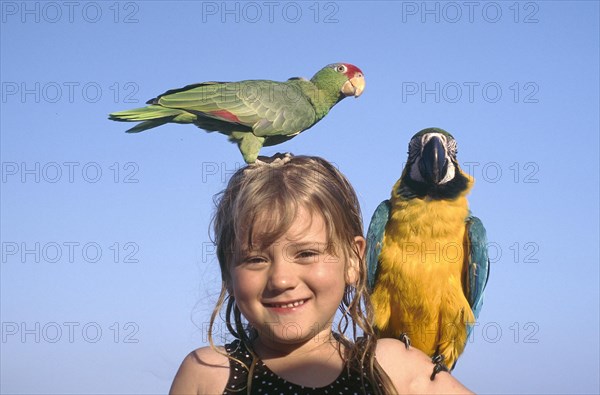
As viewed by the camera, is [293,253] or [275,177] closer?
[293,253]

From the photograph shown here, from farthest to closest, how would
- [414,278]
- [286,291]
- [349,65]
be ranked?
1. [349,65]
2. [414,278]
3. [286,291]

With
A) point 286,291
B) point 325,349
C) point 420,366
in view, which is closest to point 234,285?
point 286,291

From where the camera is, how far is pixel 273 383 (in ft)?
7.14

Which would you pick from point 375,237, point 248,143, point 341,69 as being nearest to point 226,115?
point 248,143

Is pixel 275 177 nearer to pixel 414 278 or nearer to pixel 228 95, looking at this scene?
pixel 414 278

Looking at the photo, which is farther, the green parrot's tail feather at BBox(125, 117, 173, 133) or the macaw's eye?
the macaw's eye

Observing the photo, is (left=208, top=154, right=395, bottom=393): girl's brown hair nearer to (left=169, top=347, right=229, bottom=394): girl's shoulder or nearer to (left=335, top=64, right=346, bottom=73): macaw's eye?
(left=169, top=347, right=229, bottom=394): girl's shoulder

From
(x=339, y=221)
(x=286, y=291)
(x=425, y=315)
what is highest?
(x=339, y=221)

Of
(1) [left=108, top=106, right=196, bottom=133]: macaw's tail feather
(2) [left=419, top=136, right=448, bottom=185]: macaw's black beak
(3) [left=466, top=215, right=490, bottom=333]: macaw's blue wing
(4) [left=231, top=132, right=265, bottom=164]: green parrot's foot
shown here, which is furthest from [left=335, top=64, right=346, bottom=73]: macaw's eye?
(3) [left=466, top=215, right=490, bottom=333]: macaw's blue wing

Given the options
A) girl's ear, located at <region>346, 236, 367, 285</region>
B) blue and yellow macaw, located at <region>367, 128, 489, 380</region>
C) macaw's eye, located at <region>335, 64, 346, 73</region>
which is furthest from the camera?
macaw's eye, located at <region>335, 64, 346, 73</region>

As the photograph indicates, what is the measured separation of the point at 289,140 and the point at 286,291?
2.25 metres

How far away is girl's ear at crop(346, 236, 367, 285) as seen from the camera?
2.31 metres

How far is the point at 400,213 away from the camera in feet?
11.3

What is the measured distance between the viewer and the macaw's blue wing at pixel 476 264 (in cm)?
335
